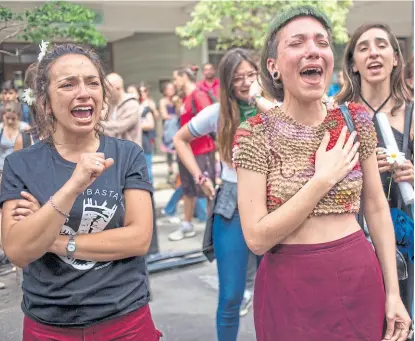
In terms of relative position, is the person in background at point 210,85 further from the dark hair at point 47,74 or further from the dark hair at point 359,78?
the dark hair at point 47,74

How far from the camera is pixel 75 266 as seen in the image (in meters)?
2.06

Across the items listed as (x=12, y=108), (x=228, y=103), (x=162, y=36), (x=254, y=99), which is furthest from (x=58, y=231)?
(x=162, y=36)

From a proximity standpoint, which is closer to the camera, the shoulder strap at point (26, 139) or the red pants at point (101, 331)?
the red pants at point (101, 331)

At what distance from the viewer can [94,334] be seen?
2.06 meters

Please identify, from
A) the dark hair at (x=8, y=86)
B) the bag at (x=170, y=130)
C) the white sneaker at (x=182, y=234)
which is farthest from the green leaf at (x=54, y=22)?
the bag at (x=170, y=130)

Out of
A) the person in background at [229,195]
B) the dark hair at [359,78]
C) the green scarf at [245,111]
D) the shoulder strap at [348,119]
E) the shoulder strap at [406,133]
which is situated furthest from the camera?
the green scarf at [245,111]

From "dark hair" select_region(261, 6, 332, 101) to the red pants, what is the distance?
961 millimetres

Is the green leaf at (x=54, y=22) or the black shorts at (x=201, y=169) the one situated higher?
the green leaf at (x=54, y=22)

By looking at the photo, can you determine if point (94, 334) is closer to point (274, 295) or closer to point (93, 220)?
point (93, 220)

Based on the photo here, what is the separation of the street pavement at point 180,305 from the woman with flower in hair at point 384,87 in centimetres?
169

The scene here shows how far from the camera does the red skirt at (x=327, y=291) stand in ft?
6.53

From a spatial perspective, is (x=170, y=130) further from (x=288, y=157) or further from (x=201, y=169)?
(x=288, y=157)

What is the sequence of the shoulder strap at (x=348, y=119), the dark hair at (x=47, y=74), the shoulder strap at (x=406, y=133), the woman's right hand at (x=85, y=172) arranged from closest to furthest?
the woman's right hand at (x=85, y=172)
the shoulder strap at (x=348, y=119)
the dark hair at (x=47, y=74)
the shoulder strap at (x=406, y=133)

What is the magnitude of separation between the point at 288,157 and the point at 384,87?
58.8 inches
